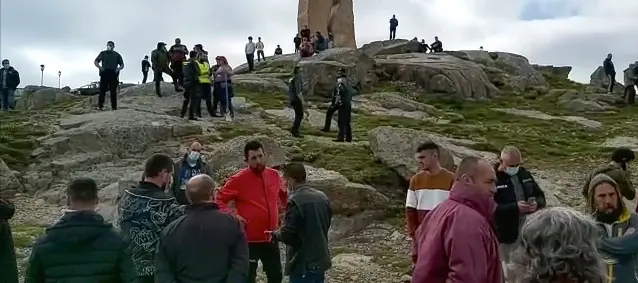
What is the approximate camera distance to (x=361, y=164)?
1800 cm

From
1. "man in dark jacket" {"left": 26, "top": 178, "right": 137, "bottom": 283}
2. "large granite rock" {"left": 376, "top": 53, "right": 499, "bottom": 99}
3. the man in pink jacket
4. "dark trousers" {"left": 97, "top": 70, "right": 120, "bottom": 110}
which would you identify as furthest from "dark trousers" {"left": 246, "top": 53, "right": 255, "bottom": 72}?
the man in pink jacket

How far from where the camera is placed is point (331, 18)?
152ft

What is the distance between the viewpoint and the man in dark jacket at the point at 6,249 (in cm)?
705

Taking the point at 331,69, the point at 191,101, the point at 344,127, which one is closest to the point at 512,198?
the point at 344,127

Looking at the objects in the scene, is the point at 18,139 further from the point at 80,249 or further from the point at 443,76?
the point at 443,76

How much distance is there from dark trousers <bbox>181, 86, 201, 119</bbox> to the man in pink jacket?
1770 cm

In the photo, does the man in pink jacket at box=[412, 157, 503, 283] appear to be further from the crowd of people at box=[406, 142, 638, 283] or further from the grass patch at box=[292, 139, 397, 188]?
the grass patch at box=[292, 139, 397, 188]

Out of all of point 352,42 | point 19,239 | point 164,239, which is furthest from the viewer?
point 352,42

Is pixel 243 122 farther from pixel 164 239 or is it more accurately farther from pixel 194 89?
pixel 164 239

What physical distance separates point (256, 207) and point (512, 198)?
2717 millimetres

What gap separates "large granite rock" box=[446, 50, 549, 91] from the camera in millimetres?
38500

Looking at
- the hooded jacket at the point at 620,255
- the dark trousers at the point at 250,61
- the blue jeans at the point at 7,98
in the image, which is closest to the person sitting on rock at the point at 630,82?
the dark trousers at the point at 250,61

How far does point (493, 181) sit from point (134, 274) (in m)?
2.72

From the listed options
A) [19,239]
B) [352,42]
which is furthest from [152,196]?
[352,42]
